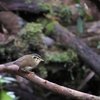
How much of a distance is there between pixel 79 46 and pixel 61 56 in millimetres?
272

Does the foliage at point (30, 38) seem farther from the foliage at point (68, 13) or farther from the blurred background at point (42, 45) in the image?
the foliage at point (68, 13)

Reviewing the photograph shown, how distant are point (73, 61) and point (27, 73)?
6.72ft

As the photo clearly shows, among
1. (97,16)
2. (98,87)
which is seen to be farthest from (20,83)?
(97,16)

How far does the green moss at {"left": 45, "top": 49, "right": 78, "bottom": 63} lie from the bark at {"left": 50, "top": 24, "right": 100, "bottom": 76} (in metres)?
0.09

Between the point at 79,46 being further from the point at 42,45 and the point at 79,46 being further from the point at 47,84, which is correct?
the point at 47,84

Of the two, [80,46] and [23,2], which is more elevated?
[23,2]

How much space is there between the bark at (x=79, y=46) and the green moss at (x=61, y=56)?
0.30 feet

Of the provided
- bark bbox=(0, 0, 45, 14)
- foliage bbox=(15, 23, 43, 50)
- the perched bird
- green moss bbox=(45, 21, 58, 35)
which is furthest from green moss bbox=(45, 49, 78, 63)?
the perched bird

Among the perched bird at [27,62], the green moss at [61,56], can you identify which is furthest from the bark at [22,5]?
the perched bird at [27,62]

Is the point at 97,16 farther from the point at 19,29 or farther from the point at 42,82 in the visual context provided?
the point at 42,82

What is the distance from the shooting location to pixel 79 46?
344 cm

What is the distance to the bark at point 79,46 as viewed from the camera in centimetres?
314

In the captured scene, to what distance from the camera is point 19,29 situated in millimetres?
3613

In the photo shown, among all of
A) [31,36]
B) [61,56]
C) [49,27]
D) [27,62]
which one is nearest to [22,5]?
[49,27]
